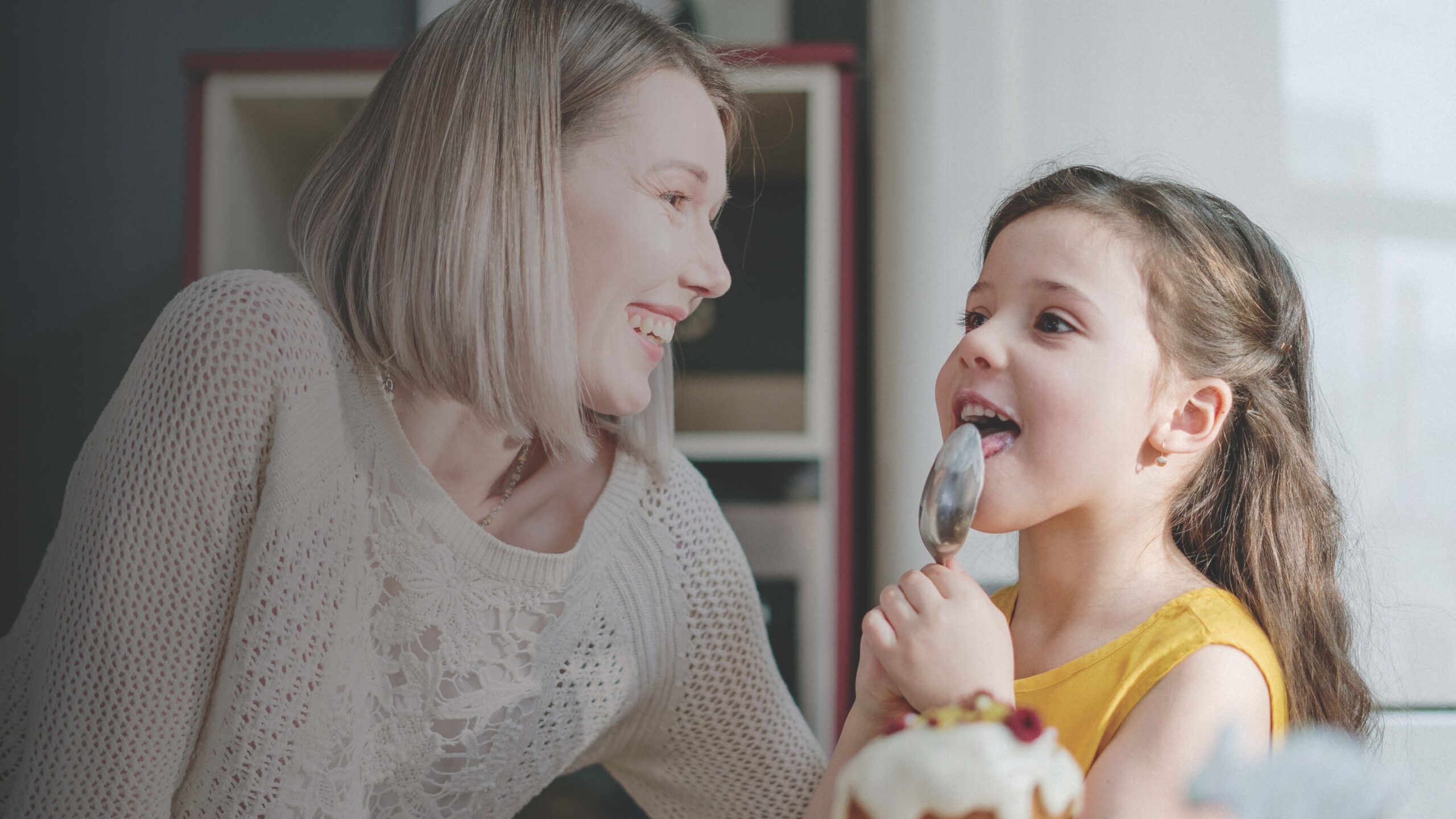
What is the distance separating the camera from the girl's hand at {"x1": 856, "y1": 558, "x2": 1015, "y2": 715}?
A: 0.39m

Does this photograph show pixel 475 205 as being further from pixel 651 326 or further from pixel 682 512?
pixel 682 512

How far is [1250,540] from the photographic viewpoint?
1.89 ft

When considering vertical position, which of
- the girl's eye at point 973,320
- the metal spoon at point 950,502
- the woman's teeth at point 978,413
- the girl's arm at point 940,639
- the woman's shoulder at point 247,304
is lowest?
the girl's arm at point 940,639

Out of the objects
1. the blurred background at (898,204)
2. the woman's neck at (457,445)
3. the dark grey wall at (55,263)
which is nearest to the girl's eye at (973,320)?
the blurred background at (898,204)

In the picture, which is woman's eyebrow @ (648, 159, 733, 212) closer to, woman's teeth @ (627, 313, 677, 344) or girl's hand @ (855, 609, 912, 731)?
woman's teeth @ (627, 313, 677, 344)

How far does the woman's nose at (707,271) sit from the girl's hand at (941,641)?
272 mm

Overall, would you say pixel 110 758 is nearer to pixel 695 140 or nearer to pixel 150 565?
pixel 150 565

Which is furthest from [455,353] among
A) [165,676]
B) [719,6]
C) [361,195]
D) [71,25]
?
[719,6]

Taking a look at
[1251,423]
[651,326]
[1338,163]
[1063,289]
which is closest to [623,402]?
[651,326]

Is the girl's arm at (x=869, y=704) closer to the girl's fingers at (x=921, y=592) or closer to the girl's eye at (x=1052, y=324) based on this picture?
the girl's fingers at (x=921, y=592)

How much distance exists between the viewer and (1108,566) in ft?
1.79

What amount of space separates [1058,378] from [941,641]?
157 millimetres

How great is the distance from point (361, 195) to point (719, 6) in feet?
2.58

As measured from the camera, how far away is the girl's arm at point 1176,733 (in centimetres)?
43
